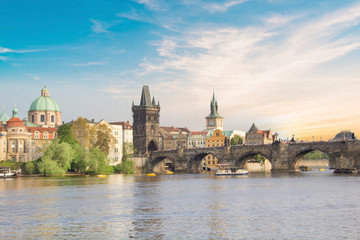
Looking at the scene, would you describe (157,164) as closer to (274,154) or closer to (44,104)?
(44,104)

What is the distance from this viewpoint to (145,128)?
19400cm

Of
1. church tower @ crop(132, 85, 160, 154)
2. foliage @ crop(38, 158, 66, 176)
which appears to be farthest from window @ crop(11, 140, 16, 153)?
church tower @ crop(132, 85, 160, 154)

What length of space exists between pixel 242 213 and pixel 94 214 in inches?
513

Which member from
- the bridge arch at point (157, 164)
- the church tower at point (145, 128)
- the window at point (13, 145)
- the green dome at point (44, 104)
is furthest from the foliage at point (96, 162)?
the green dome at point (44, 104)

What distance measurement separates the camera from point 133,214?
149ft

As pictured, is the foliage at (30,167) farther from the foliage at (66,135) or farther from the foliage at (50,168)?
the foliage at (66,135)

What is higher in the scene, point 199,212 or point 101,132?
point 101,132

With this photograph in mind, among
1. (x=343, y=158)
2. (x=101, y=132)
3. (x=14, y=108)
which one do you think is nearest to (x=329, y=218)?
(x=343, y=158)

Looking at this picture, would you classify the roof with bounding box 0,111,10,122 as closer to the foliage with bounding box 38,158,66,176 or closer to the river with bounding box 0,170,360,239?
the foliage with bounding box 38,158,66,176

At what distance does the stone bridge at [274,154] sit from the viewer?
4866 inches

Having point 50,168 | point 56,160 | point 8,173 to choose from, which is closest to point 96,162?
point 56,160

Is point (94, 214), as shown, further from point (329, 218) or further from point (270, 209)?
point (329, 218)

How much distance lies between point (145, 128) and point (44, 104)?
38.2 meters

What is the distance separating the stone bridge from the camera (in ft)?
406
